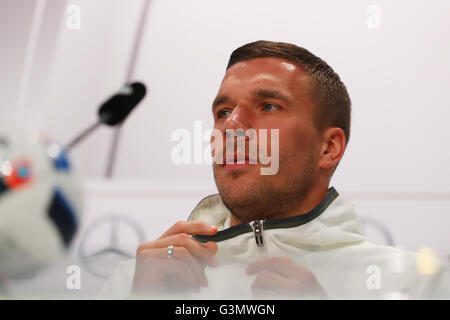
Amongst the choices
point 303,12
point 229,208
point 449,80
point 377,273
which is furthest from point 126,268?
point 449,80

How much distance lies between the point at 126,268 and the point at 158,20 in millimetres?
451

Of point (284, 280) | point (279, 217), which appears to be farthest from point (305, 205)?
point (284, 280)


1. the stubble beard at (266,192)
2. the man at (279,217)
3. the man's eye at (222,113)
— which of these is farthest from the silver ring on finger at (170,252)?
the man's eye at (222,113)

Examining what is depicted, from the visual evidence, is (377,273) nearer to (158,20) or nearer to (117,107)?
(117,107)

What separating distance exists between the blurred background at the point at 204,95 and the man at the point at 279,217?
0.09ft

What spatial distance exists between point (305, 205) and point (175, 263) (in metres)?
0.24

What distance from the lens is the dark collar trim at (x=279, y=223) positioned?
77 cm

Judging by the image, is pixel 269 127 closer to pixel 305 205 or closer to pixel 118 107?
pixel 305 205

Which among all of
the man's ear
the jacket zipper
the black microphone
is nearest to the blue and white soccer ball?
the black microphone

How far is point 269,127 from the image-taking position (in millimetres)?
774

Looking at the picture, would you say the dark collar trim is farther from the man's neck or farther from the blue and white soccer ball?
the blue and white soccer ball

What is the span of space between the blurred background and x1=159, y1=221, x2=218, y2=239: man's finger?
6 cm

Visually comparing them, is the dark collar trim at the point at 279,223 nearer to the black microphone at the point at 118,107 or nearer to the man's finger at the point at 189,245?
the man's finger at the point at 189,245
